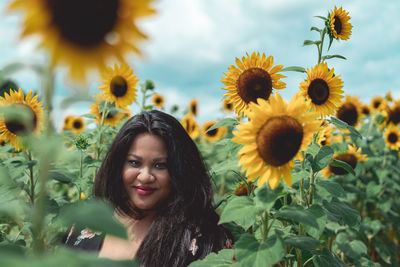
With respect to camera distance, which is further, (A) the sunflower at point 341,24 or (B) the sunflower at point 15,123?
(A) the sunflower at point 341,24

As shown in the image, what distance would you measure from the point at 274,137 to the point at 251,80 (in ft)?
2.78

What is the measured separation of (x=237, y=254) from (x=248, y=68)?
1.15 metres

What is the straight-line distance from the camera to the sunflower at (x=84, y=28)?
0.72m

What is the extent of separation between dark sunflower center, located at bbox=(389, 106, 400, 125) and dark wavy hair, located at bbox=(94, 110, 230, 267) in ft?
10.9

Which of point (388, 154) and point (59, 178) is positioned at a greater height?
point (388, 154)

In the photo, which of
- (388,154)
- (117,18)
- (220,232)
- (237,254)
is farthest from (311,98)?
(388,154)

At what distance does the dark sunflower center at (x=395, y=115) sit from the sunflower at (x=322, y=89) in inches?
119

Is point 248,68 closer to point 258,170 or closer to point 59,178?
point 258,170

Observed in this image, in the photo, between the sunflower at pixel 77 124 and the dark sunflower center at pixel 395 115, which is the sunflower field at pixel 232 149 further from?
the sunflower at pixel 77 124

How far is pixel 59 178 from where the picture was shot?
2.00m

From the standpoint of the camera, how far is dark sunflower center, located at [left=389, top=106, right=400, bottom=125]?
4.82 m

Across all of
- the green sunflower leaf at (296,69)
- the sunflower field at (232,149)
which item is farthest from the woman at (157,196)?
the green sunflower leaf at (296,69)

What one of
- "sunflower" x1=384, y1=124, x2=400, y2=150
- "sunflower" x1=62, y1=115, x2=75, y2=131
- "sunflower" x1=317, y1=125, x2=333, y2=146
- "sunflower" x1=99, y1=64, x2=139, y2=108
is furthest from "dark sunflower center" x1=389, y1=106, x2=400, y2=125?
"sunflower" x1=62, y1=115, x2=75, y2=131

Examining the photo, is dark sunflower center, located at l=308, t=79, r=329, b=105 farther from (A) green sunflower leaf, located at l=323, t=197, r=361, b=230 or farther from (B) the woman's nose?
(B) the woman's nose
